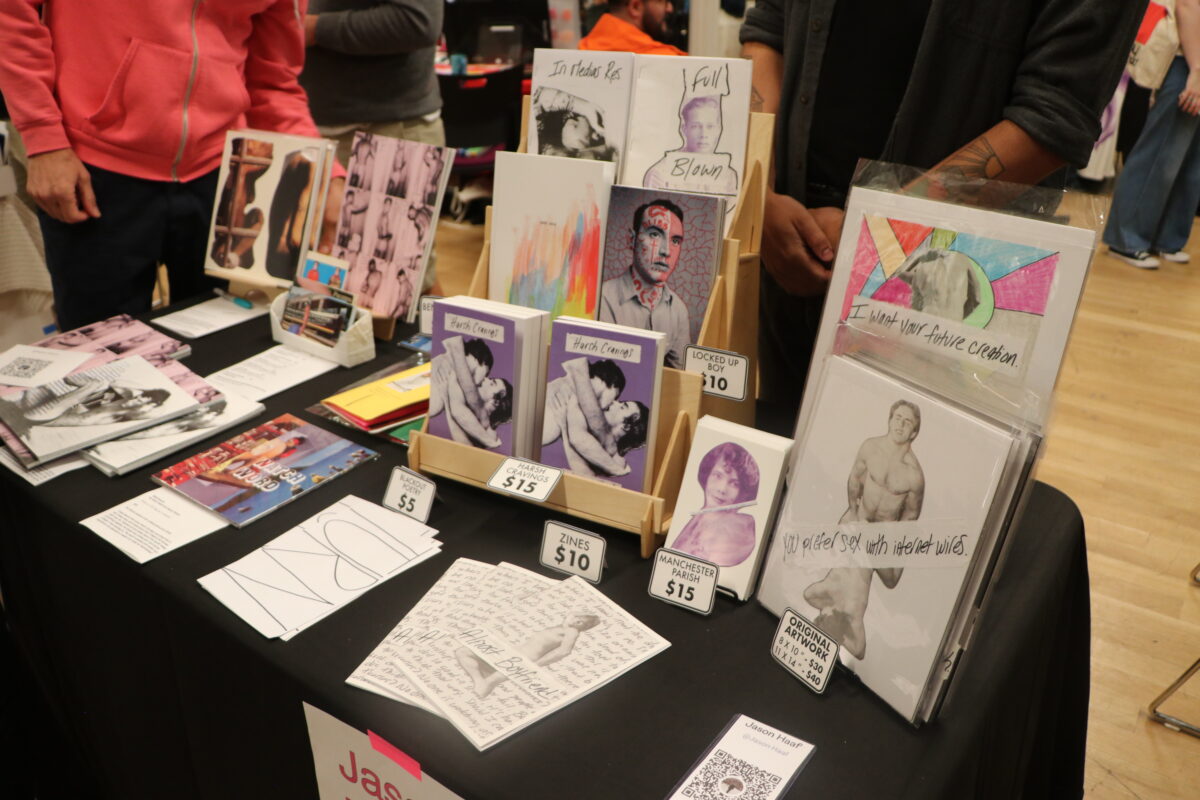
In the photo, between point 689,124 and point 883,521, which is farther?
point 689,124

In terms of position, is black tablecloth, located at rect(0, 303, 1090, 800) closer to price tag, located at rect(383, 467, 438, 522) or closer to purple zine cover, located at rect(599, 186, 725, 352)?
price tag, located at rect(383, 467, 438, 522)

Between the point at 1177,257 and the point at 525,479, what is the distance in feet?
17.5

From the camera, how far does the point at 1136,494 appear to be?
2871mm

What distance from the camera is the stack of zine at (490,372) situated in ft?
3.99

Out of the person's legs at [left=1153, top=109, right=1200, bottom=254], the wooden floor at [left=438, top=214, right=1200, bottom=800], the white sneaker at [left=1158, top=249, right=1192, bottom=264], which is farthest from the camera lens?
the white sneaker at [left=1158, top=249, right=1192, bottom=264]

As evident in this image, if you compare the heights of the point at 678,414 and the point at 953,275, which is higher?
the point at 953,275

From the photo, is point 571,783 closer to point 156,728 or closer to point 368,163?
point 156,728

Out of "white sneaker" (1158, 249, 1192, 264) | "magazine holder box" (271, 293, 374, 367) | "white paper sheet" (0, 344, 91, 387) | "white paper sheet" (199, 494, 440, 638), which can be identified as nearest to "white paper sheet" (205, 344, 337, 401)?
A: "magazine holder box" (271, 293, 374, 367)

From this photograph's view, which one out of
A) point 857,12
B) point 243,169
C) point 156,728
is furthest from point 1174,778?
point 243,169

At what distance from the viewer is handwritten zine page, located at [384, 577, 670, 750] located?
0.91m

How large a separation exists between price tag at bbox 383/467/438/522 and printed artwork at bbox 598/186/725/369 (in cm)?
36

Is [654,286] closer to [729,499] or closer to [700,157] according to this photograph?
[700,157]

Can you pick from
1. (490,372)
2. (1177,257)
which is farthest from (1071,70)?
(1177,257)

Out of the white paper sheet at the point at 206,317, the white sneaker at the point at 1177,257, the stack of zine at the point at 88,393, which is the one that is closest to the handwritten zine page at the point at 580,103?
the stack of zine at the point at 88,393
